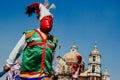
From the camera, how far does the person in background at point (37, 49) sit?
984 centimetres

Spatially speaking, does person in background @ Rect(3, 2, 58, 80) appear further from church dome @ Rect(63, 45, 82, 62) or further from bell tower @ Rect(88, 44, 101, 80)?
bell tower @ Rect(88, 44, 101, 80)

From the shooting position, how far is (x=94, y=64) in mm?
81250

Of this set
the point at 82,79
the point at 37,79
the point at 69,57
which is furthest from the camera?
the point at 82,79

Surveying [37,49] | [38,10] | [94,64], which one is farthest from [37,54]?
[94,64]

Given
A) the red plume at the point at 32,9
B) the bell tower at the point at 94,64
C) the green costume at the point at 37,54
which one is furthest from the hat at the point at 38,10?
the bell tower at the point at 94,64

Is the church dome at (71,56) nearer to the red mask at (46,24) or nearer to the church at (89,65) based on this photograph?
the church at (89,65)

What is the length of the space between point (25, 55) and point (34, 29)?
0.70 m

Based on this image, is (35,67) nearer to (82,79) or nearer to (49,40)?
(49,40)

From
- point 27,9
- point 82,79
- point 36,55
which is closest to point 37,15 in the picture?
point 27,9

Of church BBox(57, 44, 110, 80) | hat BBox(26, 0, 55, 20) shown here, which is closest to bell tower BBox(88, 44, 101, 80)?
church BBox(57, 44, 110, 80)

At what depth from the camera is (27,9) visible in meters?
10.5

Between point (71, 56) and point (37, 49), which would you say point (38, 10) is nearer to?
point (37, 49)

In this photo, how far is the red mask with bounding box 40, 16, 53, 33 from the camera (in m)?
10.3

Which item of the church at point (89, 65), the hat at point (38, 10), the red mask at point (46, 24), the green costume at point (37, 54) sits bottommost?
the green costume at point (37, 54)
